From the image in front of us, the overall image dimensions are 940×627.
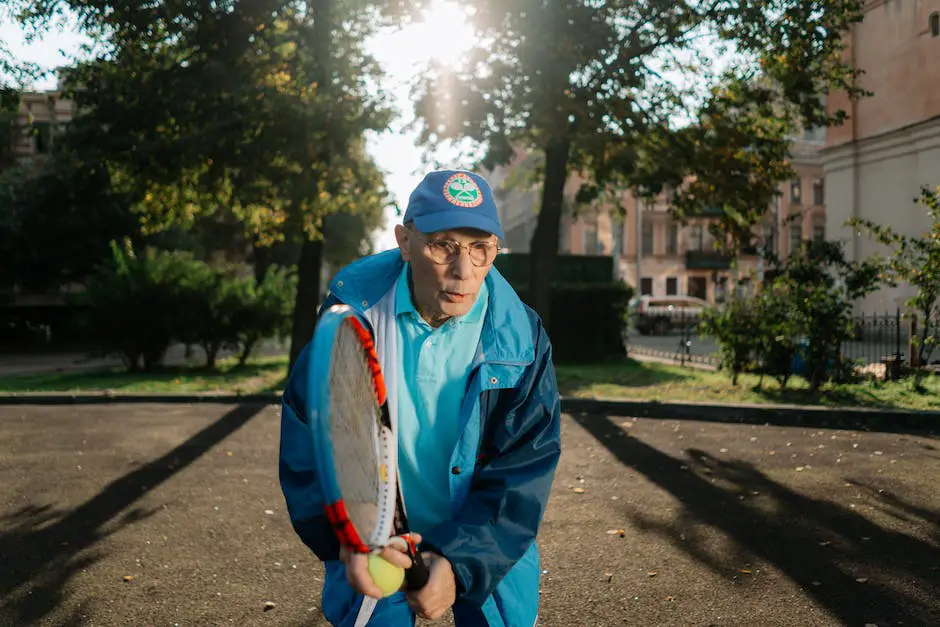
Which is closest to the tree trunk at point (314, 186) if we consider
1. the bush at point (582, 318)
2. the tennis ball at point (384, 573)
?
the bush at point (582, 318)

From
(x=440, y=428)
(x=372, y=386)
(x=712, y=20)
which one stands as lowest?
(x=440, y=428)

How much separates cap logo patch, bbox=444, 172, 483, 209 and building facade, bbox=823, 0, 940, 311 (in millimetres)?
23888

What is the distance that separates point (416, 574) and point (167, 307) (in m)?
17.3

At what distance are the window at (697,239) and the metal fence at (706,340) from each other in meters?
26.6

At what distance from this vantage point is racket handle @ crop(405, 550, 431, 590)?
67.7 inches

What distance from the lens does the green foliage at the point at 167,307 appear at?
58.6ft

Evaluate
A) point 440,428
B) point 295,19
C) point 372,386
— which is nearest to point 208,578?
point 440,428

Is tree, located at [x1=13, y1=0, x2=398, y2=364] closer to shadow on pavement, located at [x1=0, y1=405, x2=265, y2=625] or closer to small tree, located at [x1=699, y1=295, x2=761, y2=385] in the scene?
small tree, located at [x1=699, y1=295, x2=761, y2=385]

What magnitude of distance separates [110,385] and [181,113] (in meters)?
4.82

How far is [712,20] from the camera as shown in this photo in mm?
16875

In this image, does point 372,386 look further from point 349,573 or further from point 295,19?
point 295,19

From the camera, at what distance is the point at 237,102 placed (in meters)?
15.0

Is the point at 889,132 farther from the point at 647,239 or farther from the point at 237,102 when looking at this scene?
the point at 647,239

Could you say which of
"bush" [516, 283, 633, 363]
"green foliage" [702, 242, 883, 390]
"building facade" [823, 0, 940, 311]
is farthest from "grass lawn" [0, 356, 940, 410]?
"building facade" [823, 0, 940, 311]
